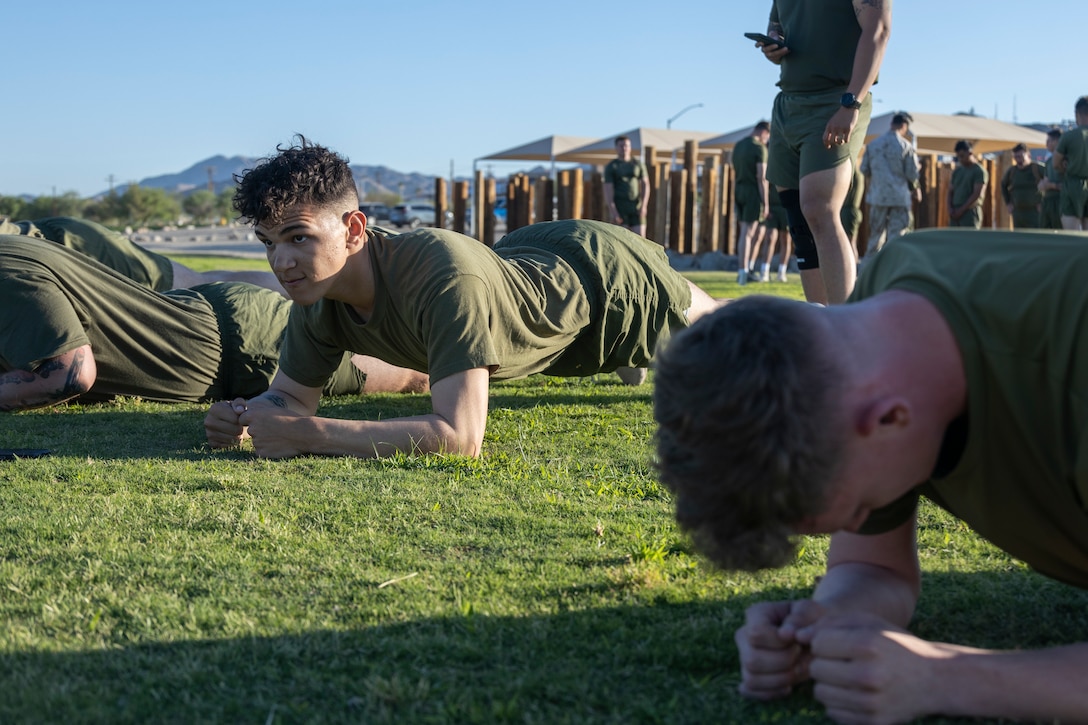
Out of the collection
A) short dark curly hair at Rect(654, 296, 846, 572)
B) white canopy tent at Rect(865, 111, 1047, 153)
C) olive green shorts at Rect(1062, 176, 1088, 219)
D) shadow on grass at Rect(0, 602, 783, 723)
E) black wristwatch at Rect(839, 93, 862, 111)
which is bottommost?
shadow on grass at Rect(0, 602, 783, 723)

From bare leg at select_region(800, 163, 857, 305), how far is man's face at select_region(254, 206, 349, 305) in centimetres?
225

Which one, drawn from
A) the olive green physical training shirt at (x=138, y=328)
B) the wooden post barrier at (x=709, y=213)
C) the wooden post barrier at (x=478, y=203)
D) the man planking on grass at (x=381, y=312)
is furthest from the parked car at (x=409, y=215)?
the man planking on grass at (x=381, y=312)

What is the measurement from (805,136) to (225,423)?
296 centimetres

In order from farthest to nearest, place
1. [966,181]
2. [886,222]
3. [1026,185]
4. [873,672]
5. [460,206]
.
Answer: [460,206] → [966,181] → [1026,185] → [886,222] → [873,672]

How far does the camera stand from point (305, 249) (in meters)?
4.00

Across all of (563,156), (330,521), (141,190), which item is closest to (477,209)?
(563,156)

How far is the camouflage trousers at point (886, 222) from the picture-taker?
14.2 m

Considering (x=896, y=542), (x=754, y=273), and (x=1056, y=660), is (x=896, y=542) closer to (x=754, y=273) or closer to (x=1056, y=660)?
(x=1056, y=660)

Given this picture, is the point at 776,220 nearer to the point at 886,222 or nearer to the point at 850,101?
the point at 886,222

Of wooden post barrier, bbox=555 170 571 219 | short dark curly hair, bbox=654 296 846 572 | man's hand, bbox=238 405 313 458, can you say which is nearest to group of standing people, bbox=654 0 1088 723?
short dark curly hair, bbox=654 296 846 572

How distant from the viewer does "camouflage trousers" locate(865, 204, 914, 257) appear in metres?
14.2

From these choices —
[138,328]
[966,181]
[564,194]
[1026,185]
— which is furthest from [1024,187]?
[138,328]

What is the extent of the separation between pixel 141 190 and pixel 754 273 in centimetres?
5825

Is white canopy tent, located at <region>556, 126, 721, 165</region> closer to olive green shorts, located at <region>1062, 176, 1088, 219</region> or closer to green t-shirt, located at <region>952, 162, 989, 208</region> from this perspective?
green t-shirt, located at <region>952, 162, 989, 208</region>
